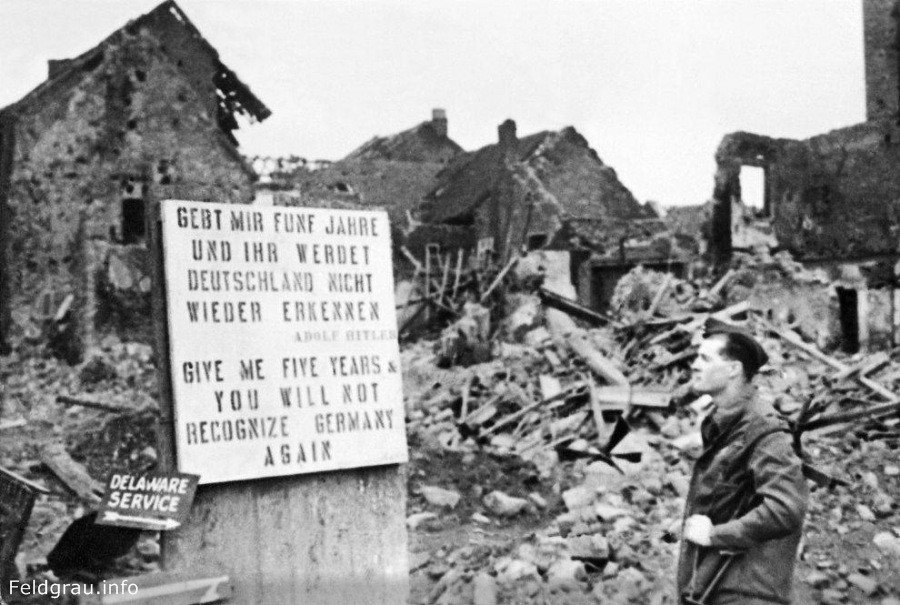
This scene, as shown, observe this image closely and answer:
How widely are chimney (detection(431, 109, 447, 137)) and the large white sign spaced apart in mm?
39187

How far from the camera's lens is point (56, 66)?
17438 millimetres

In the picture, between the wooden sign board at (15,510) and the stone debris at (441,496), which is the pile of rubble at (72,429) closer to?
the wooden sign board at (15,510)

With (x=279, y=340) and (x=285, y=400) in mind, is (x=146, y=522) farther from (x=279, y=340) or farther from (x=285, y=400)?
(x=279, y=340)

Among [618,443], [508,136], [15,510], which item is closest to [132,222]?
[618,443]

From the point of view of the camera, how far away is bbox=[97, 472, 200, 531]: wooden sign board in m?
4.13

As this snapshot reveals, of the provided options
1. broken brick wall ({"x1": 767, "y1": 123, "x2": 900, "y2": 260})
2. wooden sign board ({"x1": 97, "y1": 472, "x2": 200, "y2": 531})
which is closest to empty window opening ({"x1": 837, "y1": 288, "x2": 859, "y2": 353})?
broken brick wall ({"x1": 767, "y1": 123, "x2": 900, "y2": 260})

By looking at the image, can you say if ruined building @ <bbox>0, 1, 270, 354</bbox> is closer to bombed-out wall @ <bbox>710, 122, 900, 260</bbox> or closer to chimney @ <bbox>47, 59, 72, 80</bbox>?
chimney @ <bbox>47, 59, 72, 80</bbox>

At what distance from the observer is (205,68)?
60.7 ft

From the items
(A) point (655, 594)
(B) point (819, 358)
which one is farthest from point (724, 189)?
(A) point (655, 594)

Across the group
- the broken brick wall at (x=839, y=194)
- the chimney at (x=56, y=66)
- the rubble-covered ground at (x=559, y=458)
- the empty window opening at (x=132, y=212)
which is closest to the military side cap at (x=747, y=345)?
the rubble-covered ground at (x=559, y=458)

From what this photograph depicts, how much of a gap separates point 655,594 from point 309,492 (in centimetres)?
349

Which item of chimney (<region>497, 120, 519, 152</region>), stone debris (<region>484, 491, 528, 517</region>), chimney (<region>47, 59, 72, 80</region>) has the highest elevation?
chimney (<region>497, 120, 519, 152</region>)

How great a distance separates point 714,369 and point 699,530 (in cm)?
66

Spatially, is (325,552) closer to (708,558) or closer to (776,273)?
(708,558)
